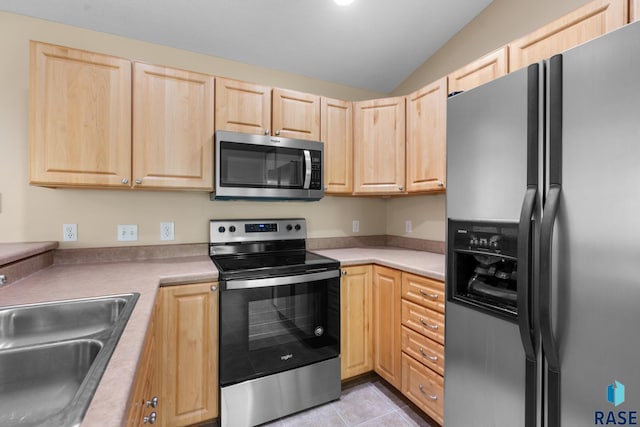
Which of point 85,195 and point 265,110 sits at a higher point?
point 265,110

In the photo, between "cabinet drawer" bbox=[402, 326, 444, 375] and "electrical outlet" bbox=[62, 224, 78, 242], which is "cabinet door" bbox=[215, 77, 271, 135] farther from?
"cabinet drawer" bbox=[402, 326, 444, 375]

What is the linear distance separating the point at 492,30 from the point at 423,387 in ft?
7.80

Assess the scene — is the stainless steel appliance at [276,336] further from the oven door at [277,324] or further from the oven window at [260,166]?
the oven window at [260,166]

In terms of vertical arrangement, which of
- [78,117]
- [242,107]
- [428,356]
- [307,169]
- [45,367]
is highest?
[242,107]

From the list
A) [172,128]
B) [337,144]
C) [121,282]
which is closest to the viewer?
[121,282]

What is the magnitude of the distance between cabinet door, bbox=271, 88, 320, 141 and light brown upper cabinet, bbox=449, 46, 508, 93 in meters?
0.95

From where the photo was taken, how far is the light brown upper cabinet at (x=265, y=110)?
6.43 feet

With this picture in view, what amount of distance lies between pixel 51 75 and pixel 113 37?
0.60 metres

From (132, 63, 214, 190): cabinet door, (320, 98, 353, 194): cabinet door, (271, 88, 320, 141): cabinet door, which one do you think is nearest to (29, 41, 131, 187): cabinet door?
(132, 63, 214, 190): cabinet door

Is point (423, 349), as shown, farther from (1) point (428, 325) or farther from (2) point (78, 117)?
(2) point (78, 117)

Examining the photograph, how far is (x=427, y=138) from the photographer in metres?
2.08

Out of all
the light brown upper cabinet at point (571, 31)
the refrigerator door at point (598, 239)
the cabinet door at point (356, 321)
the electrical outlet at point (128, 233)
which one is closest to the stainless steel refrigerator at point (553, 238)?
the refrigerator door at point (598, 239)

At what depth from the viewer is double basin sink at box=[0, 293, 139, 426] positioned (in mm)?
608

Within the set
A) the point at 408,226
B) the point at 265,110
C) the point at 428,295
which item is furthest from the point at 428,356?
the point at 265,110
